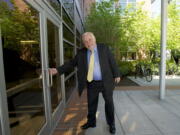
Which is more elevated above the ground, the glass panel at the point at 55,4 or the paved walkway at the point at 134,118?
the glass panel at the point at 55,4

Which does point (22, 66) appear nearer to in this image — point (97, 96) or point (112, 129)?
point (97, 96)

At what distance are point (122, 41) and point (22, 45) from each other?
7259mm

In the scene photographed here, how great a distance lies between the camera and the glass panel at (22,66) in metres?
1.48

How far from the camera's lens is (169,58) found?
11.2 meters

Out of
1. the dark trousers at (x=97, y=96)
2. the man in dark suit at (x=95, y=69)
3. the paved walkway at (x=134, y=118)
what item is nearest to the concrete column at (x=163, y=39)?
the paved walkway at (x=134, y=118)

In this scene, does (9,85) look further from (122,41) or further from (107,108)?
(122,41)

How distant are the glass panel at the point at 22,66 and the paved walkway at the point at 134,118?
26.9 inches

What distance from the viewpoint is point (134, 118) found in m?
2.87

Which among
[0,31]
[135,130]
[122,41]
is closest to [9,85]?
[0,31]

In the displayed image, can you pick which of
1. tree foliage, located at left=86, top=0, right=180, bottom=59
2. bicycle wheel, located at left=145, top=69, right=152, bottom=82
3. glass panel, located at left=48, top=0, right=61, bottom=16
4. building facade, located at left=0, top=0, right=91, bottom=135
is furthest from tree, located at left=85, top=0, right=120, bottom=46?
building facade, located at left=0, top=0, right=91, bottom=135

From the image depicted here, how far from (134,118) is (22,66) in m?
2.36

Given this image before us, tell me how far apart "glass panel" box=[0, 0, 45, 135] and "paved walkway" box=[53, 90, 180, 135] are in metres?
0.68

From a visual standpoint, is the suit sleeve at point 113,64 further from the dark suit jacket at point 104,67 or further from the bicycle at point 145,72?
the bicycle at point 145,72

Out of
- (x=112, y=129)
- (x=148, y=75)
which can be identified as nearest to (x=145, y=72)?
(x=148, y=75)
